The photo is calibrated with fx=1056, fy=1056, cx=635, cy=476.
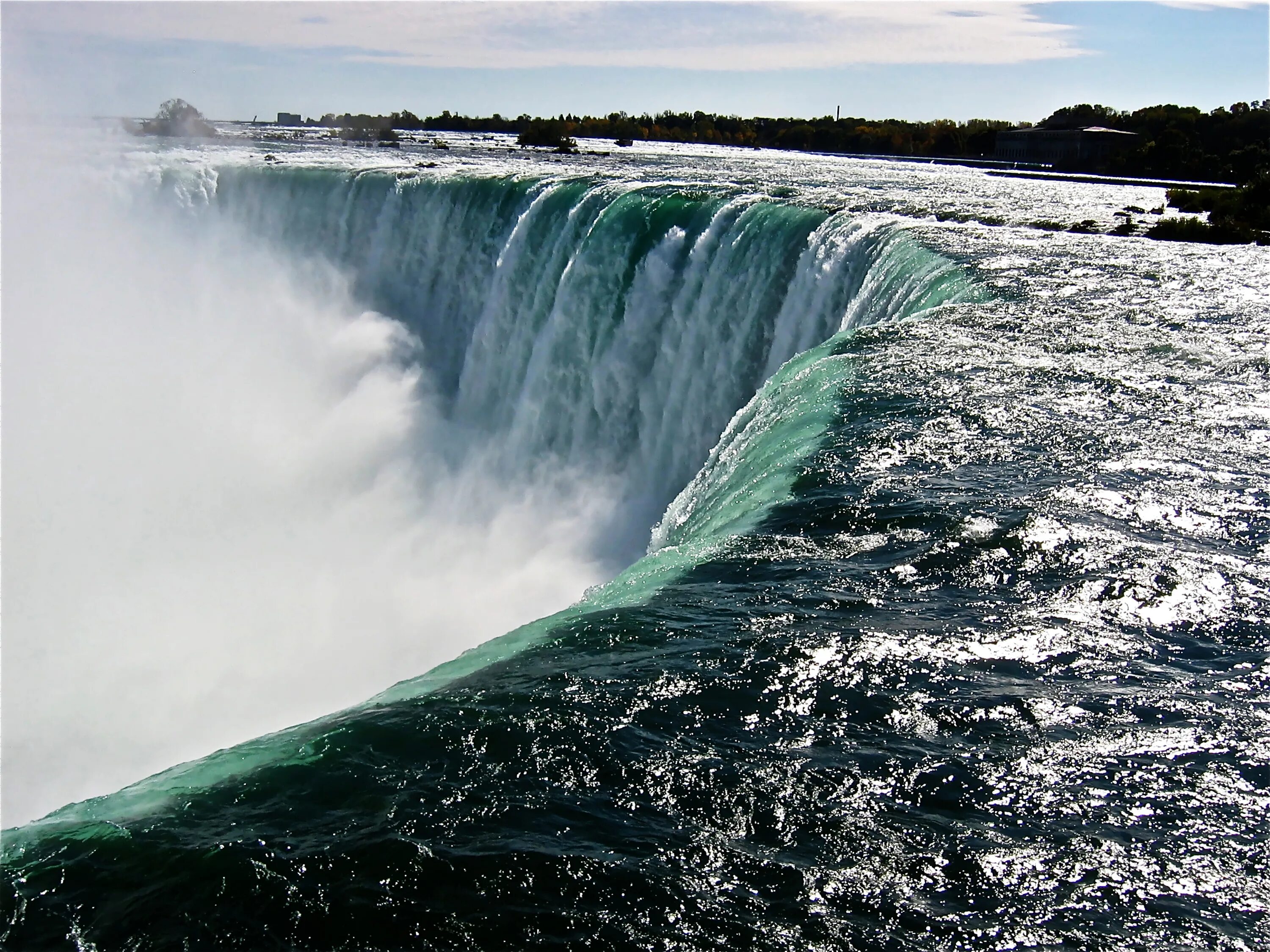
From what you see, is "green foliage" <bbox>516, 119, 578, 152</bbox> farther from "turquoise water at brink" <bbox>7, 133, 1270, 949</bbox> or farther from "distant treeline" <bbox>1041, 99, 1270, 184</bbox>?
"turquoise water at brink" <bbox>7, 133, 1270, 949</bbox>

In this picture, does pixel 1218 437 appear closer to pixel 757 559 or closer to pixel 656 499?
pixel 757 559

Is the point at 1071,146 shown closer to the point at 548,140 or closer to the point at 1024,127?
the point at 1024,127

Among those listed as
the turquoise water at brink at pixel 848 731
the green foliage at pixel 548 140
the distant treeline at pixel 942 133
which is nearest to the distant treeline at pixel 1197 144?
the distant treeline at pixel 942 133

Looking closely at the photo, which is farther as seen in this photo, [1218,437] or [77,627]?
[77,627]

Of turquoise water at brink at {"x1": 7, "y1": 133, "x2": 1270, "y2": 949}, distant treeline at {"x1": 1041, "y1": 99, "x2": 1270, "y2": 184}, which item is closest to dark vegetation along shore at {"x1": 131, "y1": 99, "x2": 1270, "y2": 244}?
distant treeline at {"x1": 1041, "y1": 99, "x2": 1270, "y2": 184}

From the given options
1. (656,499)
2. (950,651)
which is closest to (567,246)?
(656,499)

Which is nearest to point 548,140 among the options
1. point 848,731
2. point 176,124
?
point 176,124
